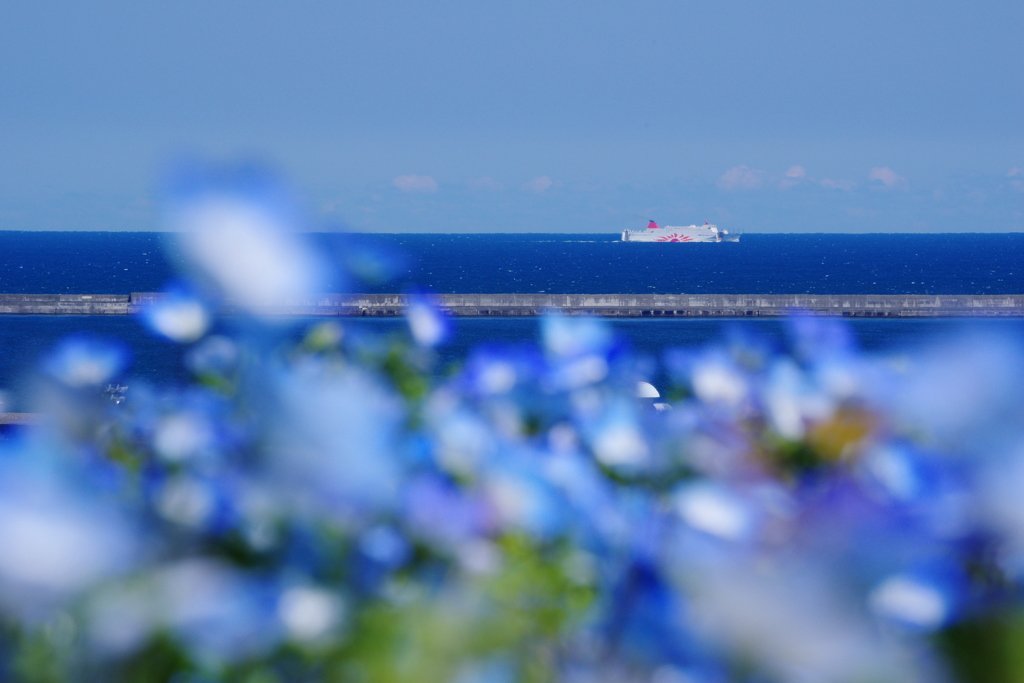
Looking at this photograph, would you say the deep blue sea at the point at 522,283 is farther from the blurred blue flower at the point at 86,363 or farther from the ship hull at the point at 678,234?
the ship hull at the point at 678,234

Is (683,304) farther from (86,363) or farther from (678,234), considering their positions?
(678,234)

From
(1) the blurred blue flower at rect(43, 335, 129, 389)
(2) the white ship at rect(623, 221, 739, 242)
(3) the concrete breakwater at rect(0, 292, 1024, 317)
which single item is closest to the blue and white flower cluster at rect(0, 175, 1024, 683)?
(1) the blurred blue flower at rect(43, 335, 129, 389)

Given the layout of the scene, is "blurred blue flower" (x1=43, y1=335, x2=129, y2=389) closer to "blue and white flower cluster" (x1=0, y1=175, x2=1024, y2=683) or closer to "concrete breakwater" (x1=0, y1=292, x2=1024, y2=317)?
"blue and white flower cluster" (x1=0, y1=175, x2=1024, y2=683)

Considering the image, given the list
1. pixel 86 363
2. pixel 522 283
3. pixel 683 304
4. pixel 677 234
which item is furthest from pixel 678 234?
pixel 86 363

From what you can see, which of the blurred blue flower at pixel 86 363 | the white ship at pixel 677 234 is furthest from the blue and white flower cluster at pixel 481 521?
the white ship at pixel 677 234

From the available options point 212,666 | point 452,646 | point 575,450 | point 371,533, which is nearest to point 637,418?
point 575,450

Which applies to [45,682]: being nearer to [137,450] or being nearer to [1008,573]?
[137,450]
